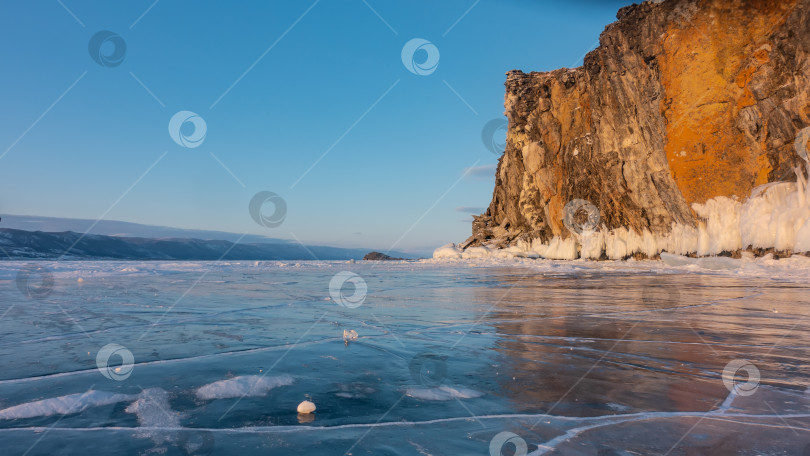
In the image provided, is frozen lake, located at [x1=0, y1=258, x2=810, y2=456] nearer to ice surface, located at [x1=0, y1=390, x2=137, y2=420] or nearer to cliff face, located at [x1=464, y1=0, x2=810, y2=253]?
ice surface, located at [x1=0, y1=390, x2=137, y2=420]

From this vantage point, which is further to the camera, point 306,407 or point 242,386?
point 242,386

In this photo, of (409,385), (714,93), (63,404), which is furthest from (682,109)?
(63,404)

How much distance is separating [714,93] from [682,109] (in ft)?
5.85

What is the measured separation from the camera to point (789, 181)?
1989 cm

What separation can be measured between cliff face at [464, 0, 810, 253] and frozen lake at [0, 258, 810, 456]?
19779mm

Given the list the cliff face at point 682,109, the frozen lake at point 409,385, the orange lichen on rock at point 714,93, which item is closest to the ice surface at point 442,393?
the frozen lake at point 409,385

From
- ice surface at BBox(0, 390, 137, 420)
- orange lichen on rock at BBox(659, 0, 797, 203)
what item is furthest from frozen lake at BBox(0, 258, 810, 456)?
orange lichen on rock at BBox(659, 0, 797, 203)

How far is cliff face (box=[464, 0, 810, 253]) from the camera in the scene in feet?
67.5

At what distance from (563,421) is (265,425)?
1.50 metres

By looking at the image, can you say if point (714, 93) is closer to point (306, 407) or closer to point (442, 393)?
point (442, 393)

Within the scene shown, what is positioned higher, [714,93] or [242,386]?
[714,93]

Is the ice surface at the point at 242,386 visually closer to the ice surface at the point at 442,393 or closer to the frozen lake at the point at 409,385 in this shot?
the frozen lake at the point at 409,385

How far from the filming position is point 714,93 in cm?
2331

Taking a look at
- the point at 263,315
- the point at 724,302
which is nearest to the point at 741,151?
the point at 724,302
